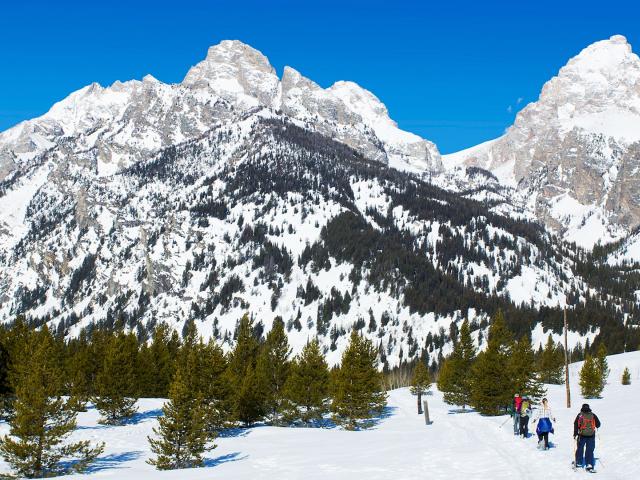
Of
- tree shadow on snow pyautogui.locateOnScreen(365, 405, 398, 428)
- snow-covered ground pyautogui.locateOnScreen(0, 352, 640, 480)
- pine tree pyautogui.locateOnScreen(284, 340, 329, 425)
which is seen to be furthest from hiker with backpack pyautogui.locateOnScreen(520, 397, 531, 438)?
pine tree pyautogui.locateOnScreen(284, 340, 329, 425)

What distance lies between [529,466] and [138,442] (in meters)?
33.4

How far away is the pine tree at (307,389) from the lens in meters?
60.4

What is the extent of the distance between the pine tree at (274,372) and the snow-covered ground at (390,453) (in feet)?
17.2

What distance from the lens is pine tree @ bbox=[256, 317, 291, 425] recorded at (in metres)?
62.2

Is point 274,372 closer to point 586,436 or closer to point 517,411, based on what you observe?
point 517,411

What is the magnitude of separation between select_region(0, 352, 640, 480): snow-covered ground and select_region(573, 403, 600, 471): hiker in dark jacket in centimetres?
67

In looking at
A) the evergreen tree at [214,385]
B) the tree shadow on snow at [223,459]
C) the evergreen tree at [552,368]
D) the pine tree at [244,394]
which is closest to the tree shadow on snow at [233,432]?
the evergreen tree at [214,385]

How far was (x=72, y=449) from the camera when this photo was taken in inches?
1362

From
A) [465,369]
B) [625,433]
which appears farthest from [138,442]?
[465,369]

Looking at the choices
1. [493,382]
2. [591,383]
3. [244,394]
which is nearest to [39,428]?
[244,394]

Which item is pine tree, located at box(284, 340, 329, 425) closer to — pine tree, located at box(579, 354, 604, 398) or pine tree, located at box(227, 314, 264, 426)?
pine tree, located at box(227, 314, 264, 426)

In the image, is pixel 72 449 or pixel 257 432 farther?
pixel 257 432

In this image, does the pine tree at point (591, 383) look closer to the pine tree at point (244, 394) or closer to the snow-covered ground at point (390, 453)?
the snow-covered ground at point (390, 453)

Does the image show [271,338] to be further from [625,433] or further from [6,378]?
[625,433]
